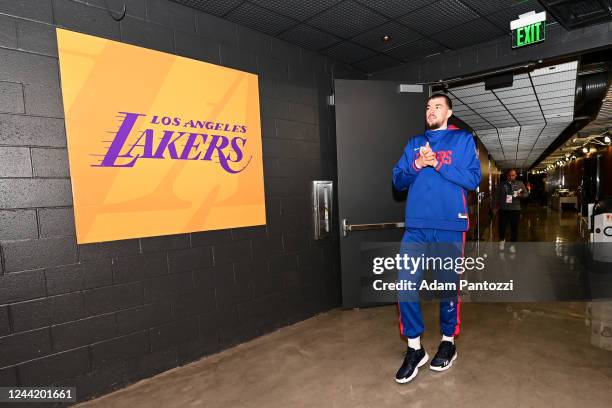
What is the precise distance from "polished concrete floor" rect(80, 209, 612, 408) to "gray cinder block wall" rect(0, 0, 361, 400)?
0.87 ft

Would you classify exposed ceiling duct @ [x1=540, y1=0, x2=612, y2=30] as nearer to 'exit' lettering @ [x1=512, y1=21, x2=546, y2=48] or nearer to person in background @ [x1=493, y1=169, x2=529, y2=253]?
'exit' lettering @ [x1=512, y1=21, x2=546, y2=48]

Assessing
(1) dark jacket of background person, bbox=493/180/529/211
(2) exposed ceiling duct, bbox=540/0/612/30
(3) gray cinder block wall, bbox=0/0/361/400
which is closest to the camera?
(3) gray cinder block wall, bbox=0/0/361/400

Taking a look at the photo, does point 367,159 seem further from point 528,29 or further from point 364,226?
point 528,29

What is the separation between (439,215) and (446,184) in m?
0.21

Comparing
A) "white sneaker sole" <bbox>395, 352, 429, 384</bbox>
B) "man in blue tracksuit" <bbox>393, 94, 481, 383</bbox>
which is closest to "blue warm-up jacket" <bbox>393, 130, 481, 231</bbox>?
"man in blue tracksuit" <bbox>393, 94, 481, 383</bbox>

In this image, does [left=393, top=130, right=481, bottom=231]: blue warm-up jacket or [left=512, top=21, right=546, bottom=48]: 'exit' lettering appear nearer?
[left=393, top=130, right=481, bottom=231]: blue warm-up jacket

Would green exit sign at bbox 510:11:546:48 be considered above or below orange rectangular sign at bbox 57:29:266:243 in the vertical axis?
above

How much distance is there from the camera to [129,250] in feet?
7.35

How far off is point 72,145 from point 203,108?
900 millimetres

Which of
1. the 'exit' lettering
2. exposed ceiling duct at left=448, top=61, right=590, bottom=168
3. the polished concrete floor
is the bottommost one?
the polished concrete floor

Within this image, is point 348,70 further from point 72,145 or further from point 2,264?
point 2,264

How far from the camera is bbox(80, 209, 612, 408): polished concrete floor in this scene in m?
1.95

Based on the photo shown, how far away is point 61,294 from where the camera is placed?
1.98 m

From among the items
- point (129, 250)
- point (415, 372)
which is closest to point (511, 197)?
point (415, 372)
